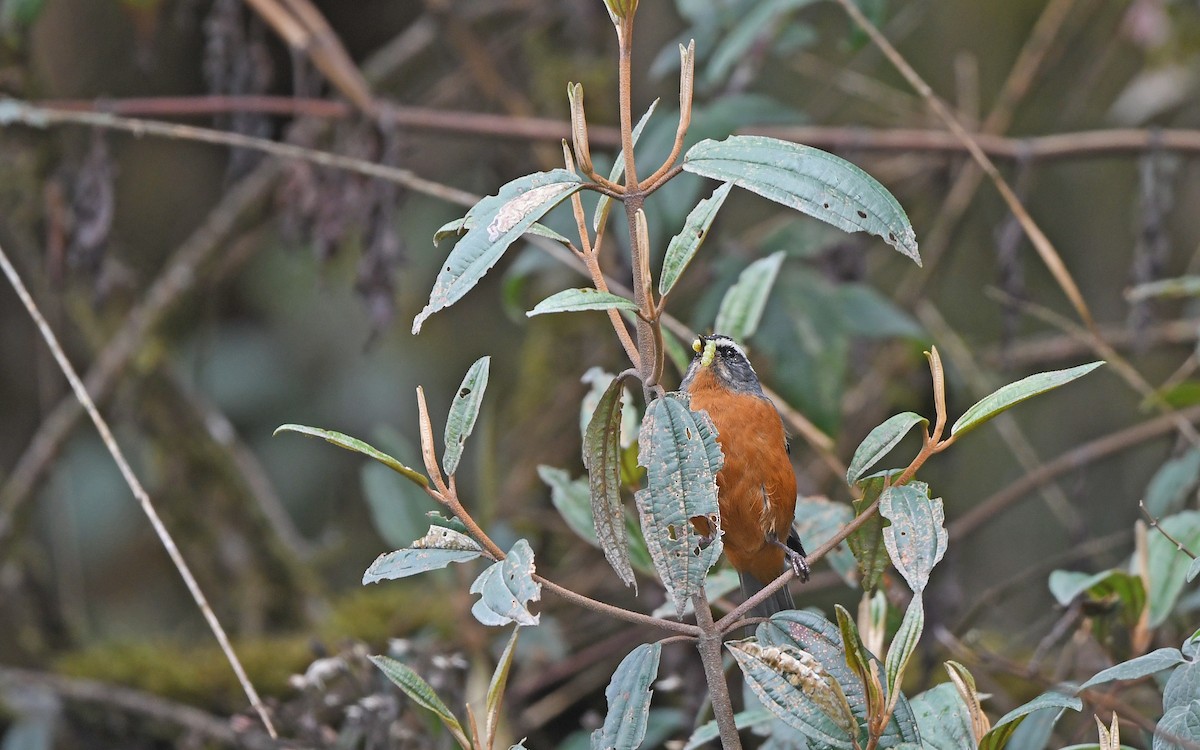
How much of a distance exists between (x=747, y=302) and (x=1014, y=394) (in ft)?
3.35

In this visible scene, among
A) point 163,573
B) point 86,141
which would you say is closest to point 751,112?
point 86,141

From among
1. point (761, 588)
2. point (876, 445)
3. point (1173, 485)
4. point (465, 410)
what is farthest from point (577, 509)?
point (1173, 485)

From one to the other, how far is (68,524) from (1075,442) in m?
4.20

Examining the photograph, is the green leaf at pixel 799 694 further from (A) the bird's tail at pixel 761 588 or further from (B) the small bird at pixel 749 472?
(A) the bird's tail at pixel 761 588

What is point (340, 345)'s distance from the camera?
5.66m

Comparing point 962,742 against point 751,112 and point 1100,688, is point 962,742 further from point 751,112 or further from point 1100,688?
point 751,112

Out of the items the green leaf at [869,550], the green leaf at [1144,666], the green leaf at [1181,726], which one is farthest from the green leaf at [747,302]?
the green leaf at [1181,726]

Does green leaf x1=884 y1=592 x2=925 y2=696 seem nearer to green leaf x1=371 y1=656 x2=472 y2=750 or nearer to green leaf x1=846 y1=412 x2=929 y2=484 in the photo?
green leaf x1=846 y1=412 x2=929 y2=484

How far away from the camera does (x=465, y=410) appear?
1493mm

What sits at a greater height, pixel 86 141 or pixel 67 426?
pixel 86 141

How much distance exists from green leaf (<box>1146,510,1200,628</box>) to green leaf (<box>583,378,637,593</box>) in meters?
1.12

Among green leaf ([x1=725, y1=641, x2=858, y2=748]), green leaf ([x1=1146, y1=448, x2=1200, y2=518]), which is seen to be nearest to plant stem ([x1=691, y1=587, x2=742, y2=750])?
green leaf ([x1=725, y1=641, x2=858, y2=748])

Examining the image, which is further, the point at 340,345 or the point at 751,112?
the point at 340,345

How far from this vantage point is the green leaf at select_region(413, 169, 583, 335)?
1.25 m
